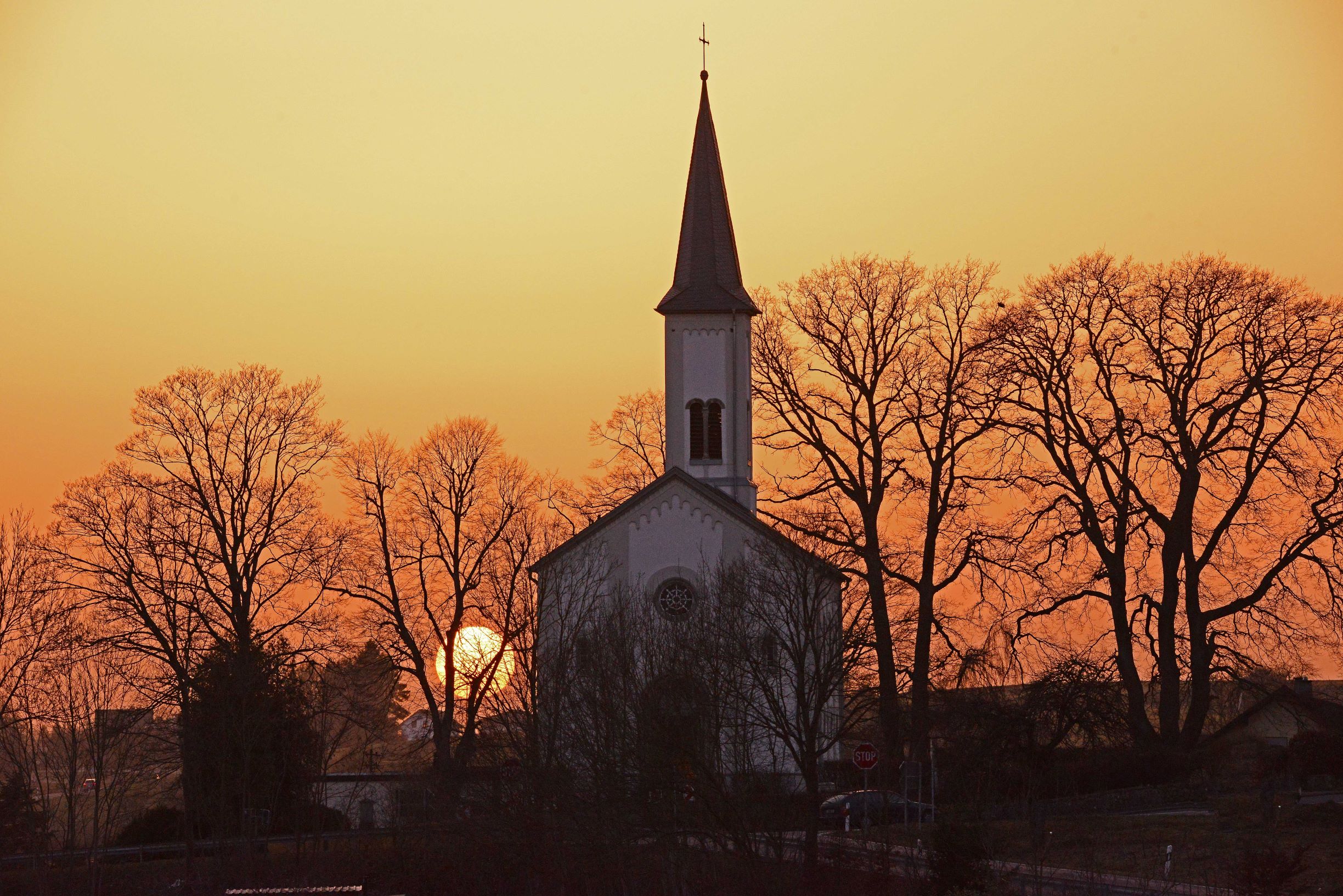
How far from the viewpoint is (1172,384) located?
40.5 meters

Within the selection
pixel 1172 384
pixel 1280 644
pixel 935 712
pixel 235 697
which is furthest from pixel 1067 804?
pixel 235 697

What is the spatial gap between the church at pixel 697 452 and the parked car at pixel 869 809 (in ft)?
11.7

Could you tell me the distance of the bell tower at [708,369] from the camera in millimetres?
49406

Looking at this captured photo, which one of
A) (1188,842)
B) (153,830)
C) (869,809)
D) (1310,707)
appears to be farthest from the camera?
(1310,707)

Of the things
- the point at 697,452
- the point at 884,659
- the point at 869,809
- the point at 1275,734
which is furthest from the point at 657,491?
the point at 1275,734

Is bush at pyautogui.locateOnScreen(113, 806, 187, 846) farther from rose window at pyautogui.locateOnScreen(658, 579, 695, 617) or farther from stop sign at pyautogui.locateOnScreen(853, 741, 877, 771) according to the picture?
stop sign at pyautogui.locateOnScreen(853, 741, 877, 771)

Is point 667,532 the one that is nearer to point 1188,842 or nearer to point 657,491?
point 657,491

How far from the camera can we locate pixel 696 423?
49.7m

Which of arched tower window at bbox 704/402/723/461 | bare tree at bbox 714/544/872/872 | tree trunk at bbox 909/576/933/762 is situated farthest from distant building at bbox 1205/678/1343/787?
arched tower window at bbox 704/402/723/461

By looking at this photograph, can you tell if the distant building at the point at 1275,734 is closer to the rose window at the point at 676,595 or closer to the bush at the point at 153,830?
the rose window at the point at 676,595

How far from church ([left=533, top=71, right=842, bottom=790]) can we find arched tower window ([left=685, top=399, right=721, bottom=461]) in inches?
0.9

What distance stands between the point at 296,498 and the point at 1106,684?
2230 centimetres

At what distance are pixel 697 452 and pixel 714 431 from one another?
81 centimetres

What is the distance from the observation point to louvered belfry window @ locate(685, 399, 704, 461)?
49594mm
